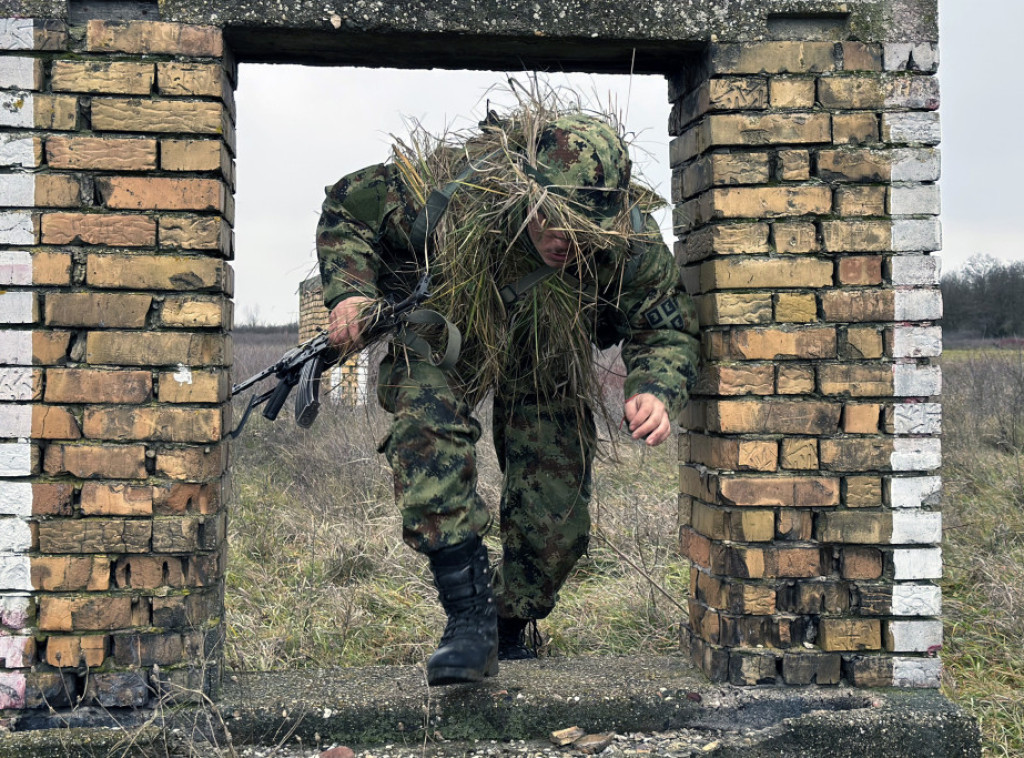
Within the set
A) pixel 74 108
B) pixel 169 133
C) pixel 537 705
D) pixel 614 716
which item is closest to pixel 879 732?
pixel 614 716

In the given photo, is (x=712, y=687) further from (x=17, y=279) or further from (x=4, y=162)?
(x=4, y=162)

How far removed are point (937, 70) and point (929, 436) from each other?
1134mm

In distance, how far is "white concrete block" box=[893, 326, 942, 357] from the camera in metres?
2.70

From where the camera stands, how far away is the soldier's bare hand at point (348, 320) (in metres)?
2.62

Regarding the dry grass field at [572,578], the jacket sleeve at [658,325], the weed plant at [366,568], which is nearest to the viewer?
the jacket sleeve at [658,325]

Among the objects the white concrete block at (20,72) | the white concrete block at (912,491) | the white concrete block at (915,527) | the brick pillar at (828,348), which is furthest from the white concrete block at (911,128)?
the white concrete block at (20,72)

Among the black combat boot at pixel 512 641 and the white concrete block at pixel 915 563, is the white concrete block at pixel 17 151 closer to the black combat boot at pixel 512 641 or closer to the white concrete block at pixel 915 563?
the black combat boot at pixel 512 641

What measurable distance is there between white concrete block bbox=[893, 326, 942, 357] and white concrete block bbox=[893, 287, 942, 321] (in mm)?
34

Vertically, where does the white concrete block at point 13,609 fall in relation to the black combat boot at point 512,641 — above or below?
above

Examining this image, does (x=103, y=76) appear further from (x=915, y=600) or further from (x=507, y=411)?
(x=915, y=600)

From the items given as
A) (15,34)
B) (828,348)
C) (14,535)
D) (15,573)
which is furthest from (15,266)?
(828,348)

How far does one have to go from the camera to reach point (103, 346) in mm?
2516

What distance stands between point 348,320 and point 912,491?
5.94 ft

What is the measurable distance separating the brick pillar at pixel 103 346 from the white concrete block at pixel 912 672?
209cm
